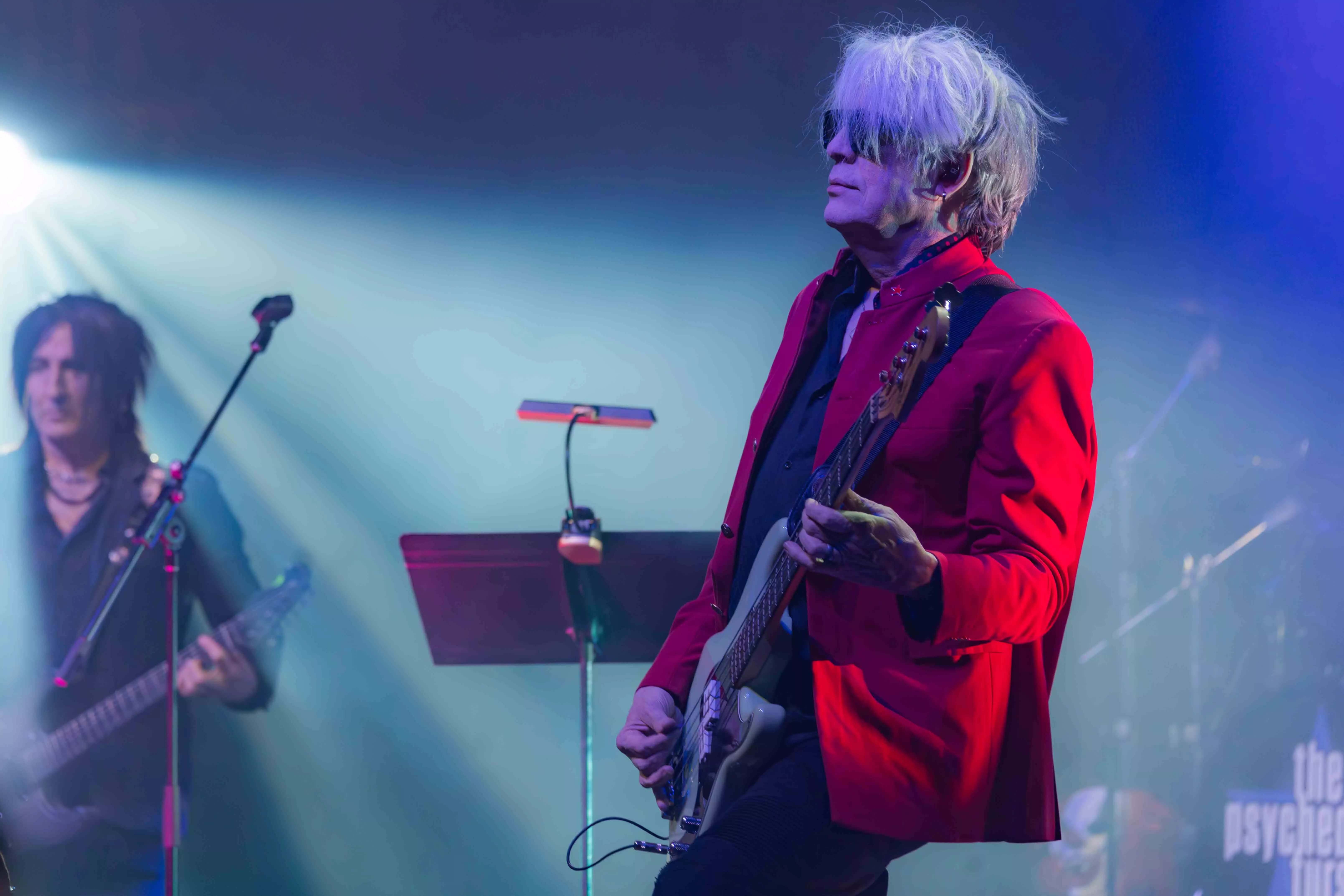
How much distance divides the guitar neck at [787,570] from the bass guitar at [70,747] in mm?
2574

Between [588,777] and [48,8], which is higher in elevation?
[48,8]

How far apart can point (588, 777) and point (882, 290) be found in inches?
64.8

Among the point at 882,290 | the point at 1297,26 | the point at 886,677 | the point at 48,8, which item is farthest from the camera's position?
the point at 48,8

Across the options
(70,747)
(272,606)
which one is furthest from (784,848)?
(70,747)

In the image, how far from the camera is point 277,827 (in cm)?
360

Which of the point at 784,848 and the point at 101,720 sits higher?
the point at 784,848

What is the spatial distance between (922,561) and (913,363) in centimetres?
23

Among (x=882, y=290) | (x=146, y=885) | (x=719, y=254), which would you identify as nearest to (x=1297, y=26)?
(x=719, y=254)

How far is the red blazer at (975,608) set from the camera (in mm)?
1295

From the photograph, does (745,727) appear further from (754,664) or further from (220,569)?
(220,569)

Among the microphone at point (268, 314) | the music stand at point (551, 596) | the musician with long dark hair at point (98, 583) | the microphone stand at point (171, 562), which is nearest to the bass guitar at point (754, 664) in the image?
the music stand at point (551, 596)

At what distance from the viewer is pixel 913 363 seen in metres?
1.17

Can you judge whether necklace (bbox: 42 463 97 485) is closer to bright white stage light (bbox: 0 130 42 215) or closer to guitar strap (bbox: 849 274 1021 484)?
bright white stage light (bbox: 0 130 42 215)

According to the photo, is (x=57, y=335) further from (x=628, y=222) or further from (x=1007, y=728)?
(x=1007, y=728)
